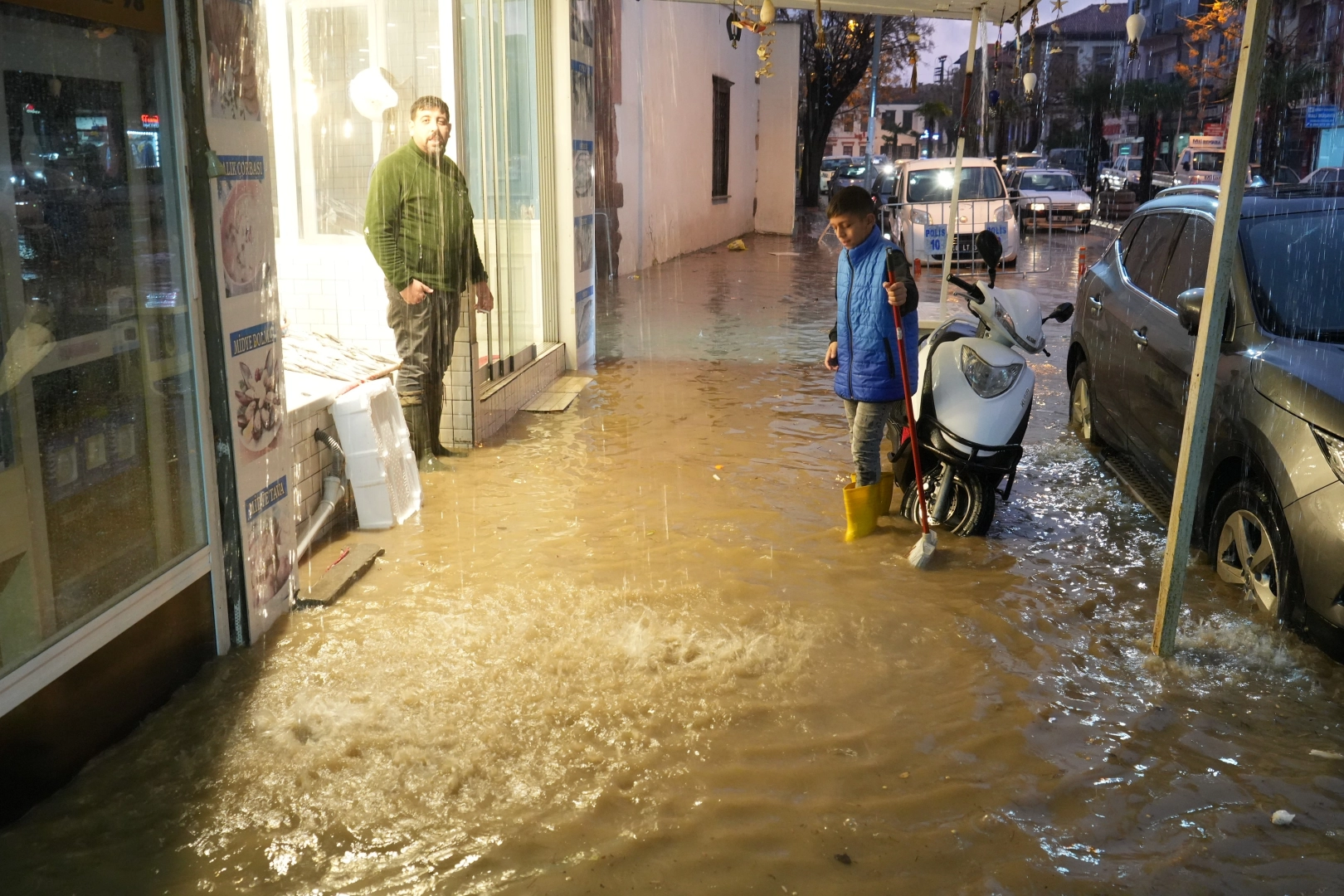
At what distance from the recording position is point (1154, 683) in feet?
14.0

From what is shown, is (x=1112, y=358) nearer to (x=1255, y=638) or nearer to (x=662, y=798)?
(x=1255, y=638)

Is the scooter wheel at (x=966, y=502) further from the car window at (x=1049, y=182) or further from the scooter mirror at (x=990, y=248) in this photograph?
the car window at (x=1049, y=182)

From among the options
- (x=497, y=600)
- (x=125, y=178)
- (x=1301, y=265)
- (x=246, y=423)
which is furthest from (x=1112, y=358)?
(x=125, y=178)

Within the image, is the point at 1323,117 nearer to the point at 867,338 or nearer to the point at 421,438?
the point at 867,338

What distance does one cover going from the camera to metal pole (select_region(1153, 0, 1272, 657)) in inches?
156

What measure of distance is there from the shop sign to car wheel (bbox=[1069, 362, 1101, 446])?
5921 mm

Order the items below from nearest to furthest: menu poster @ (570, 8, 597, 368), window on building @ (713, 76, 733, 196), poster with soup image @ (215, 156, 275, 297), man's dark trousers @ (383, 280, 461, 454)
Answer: poster with soup image @ (215, 156, 275, 297) → man's dark trousers @ (383, 280, 461, 454) → menu poster @ (570, 8, 597, 368) → window on building @ (713, 76, 733, 196)

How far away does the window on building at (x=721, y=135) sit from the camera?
2378cm

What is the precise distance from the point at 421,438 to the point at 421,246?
3.85 feet

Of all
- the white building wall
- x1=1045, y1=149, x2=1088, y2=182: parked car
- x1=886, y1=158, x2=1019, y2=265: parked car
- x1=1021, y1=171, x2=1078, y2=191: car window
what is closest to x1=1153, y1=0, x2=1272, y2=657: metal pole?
x1=886, y1=158, x2=1019, y2=265: parked car

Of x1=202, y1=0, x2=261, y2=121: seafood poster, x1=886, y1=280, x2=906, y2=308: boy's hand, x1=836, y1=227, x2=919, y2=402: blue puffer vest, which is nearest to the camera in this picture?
x1=202, y1=0, x2=261, y2=121: seafood poster

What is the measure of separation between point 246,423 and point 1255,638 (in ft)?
13.5

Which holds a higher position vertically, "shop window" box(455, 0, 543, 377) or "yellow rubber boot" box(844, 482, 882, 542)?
"shop window" box(455, 0, 543, 377)

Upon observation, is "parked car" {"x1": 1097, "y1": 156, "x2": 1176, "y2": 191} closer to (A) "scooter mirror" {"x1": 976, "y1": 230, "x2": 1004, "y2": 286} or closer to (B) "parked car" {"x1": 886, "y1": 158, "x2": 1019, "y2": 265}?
(B) "parked car" {"x1": 886, "y1": 158, "x2": 1019, "y2": 265}
